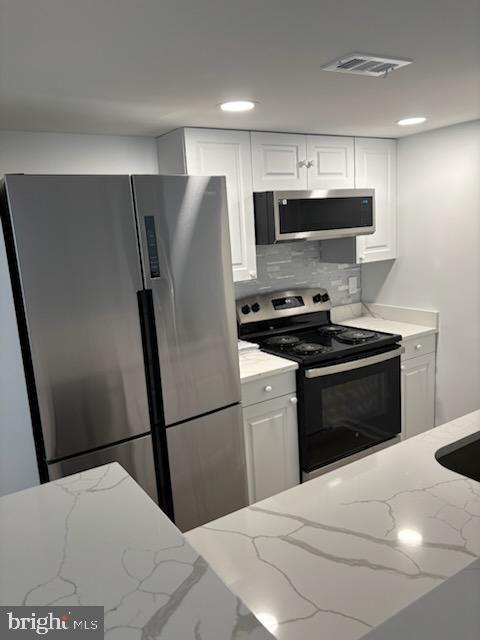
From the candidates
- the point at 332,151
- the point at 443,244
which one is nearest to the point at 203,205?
the point at 332,151

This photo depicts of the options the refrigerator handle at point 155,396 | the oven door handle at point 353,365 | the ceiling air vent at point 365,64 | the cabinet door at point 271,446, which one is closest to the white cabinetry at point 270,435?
the cabinet door at point 271,446

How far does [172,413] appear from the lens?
213 centimetres

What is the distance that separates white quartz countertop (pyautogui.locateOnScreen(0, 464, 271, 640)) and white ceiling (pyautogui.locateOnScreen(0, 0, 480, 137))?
3.64ft

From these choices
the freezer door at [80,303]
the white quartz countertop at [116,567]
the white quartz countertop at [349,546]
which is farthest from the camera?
the freezer door at [80,303]

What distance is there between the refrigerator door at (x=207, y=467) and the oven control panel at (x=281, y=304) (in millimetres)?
905

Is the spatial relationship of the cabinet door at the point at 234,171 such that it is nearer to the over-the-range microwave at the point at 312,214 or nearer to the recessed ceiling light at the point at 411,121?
the over-the-range microwave at the point at 312,214

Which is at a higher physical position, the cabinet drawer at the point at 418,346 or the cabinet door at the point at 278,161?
the cabinet door at the point at 278,161

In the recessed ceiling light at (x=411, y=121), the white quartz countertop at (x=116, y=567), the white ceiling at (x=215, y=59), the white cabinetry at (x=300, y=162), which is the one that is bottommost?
the white quartz countertop at (x=116, y=567)

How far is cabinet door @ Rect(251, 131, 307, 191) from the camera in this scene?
2723 millimetres

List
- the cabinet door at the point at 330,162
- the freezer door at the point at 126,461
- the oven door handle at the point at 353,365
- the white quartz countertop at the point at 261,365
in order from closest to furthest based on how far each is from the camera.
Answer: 1. the freezer door at the point at 126,461
2. the white quartz countertop at the point at 261,365
3. the oven door handle at the point at 353,365
4. the cabinet door at the point at 330,162

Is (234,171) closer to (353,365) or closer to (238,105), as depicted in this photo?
(238,105)

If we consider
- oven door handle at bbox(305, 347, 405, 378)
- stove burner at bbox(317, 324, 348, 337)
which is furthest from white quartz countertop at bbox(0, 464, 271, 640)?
stove burner at bbox(317, 324, 348, 337)

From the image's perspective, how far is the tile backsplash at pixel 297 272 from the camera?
3188 millimetres

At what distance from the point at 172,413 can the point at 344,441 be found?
117 centimetres
